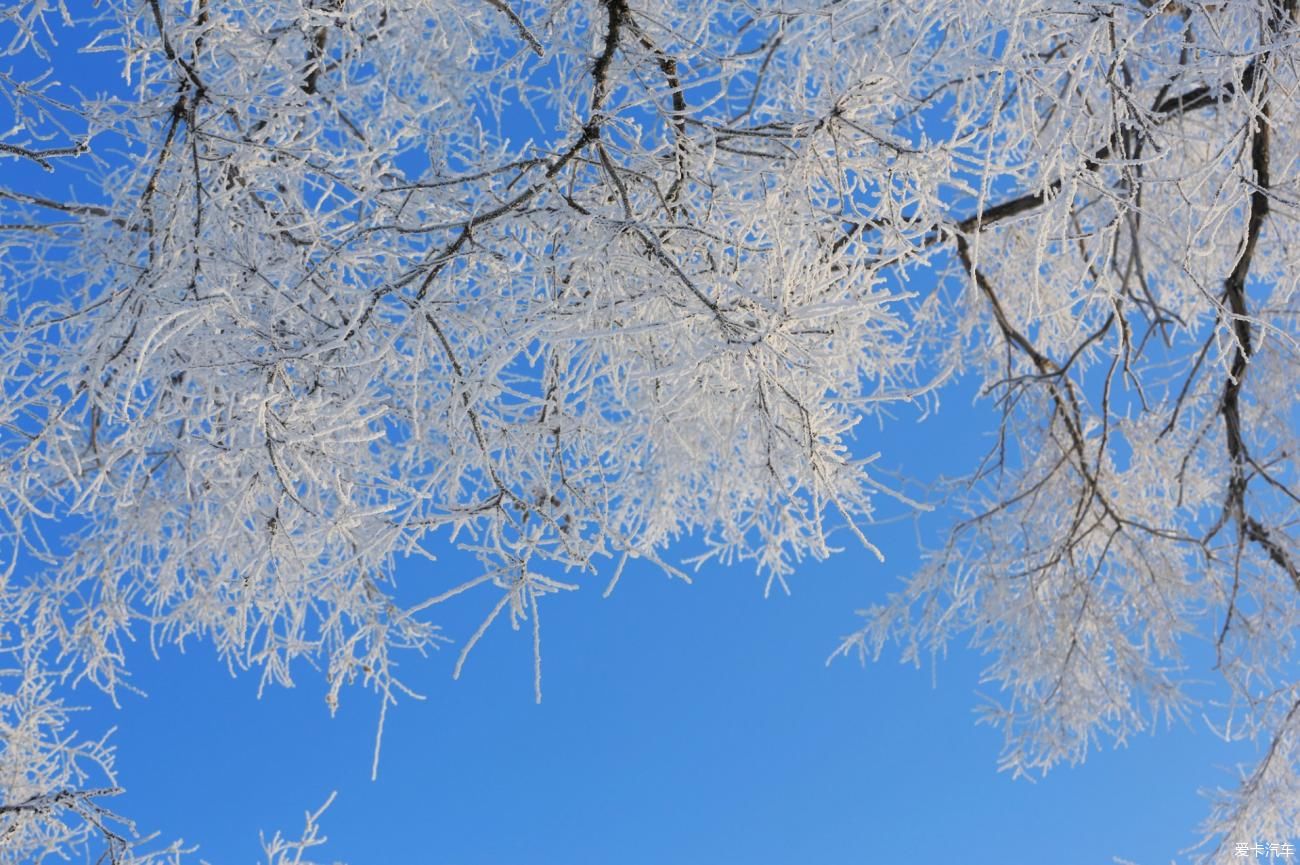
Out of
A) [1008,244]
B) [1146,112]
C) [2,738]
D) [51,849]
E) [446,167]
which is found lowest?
[51,849]

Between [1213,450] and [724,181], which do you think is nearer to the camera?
[724,181]

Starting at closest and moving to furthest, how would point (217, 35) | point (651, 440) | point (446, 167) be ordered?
point (217, 35), point (446, 167), point (651, 440)

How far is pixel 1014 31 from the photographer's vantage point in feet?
4.50

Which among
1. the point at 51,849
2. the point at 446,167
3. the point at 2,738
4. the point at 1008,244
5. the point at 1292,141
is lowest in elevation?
the point at 51,849

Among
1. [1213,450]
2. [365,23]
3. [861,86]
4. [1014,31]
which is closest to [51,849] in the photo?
[365,23]

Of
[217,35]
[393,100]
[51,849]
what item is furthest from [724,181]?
[51,849]

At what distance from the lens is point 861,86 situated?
1915 mm

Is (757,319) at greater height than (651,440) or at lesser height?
lesser

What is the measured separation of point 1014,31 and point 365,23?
2.72 m

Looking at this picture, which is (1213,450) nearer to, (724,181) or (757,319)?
(724,181)

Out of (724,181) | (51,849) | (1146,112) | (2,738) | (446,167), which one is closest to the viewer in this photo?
(1146,112)

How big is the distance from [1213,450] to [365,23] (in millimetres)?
3226

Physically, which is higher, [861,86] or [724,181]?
[724,181]

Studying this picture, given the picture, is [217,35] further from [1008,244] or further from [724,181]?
[1008,244]
